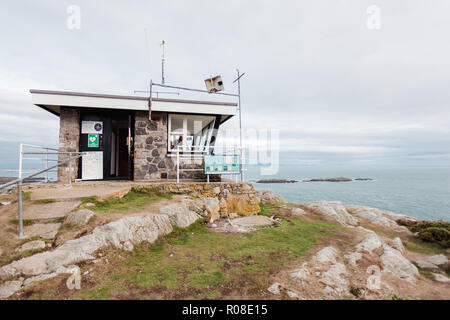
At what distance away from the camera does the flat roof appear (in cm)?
836

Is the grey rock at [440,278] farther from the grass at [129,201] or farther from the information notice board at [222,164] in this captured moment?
the grass at [129,201]

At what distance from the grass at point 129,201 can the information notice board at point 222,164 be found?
A: 208 cm

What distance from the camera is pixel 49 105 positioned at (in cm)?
854

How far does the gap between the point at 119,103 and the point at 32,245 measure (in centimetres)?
700

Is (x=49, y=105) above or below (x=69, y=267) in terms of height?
above

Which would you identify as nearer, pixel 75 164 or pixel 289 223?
pixel 289 223

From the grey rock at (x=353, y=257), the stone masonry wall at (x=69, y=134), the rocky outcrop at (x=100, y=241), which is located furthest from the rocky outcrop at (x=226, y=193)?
the stone masonry wall at (x=69, y=134)

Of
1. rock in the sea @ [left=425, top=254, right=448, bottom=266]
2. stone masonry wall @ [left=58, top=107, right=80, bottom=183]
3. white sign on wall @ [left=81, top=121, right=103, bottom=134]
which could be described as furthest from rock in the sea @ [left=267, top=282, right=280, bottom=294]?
white sign on wall @ [left=81, top=121, right=103, bottom=134]

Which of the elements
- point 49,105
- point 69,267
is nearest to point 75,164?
point 49,105

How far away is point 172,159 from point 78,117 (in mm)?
4641

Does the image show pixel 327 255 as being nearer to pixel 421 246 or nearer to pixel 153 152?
pixel 421 246

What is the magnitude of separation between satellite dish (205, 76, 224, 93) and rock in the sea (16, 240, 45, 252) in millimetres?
8719
